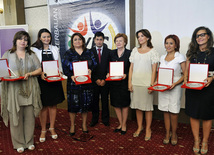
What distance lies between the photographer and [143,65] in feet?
8.80

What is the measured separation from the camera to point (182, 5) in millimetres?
3285

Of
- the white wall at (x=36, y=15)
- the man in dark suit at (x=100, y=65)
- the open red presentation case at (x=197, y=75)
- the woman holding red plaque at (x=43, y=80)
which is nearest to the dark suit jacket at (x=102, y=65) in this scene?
the man in dark suit at (x=100, y=65)

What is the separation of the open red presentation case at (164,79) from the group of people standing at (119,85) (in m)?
0.07

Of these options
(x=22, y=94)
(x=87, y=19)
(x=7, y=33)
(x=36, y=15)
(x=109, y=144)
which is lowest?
(x=109, y=144)

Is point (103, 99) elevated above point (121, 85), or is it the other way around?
point (121, 85)

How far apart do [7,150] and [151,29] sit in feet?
9.83

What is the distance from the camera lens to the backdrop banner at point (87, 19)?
383cm

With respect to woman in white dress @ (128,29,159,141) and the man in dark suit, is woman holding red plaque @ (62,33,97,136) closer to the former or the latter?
the man in dark suit

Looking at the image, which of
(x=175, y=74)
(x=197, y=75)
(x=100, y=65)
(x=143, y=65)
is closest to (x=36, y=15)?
(x=100, y=65)

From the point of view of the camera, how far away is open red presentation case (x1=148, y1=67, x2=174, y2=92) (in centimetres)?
242

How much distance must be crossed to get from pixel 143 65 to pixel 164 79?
0.36m

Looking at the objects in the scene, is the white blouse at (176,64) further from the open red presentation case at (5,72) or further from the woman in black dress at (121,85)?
the open red presentation case at (5,72)

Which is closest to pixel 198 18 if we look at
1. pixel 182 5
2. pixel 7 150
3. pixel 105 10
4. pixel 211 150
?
pixel 182 5

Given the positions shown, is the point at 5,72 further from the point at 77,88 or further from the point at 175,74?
the point at 175,74
